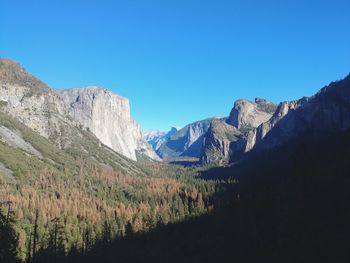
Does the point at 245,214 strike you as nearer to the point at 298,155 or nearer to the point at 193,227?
the point at 193,227

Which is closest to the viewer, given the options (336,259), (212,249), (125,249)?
(336,259)

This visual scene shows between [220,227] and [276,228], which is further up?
[220,227]

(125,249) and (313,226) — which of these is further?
(125,249)

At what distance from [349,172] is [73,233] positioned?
84630 mm

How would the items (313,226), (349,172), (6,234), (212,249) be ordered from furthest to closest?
(212,249) → (349,172) → (6,234) → (313,226)

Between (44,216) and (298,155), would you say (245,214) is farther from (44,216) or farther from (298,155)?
(298,155)

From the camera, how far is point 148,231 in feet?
504

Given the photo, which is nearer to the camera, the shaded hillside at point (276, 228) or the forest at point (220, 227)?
the shaded hillside at point (276, 228)

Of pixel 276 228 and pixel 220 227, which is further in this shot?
pixel 220 227

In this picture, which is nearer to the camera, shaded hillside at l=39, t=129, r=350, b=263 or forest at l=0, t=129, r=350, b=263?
shaded hillside at l=39, t=129, r=350, b=263

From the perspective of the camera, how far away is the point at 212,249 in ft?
416

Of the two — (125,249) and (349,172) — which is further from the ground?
(349,172)

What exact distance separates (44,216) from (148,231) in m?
35.7

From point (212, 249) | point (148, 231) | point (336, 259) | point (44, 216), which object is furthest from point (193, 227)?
point (336, 259)
